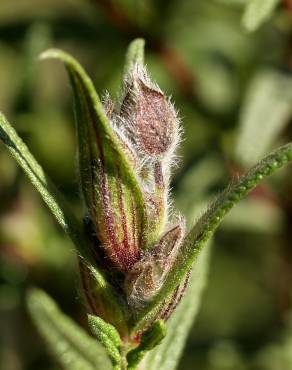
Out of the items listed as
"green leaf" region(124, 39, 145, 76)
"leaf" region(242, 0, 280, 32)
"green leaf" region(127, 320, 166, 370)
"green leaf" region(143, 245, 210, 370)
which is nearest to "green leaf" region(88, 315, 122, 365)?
"green leaf" region(127, 320, 166, 370)

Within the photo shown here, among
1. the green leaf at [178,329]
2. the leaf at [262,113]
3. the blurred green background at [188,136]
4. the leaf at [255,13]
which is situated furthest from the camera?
the blurred green background at [188,136]

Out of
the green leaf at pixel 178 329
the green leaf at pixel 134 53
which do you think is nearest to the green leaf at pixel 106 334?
the green leaf at pixel 178 329

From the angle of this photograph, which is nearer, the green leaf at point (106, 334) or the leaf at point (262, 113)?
the green leaf at point (106, 334)

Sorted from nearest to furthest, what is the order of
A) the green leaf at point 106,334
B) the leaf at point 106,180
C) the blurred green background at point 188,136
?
1. the leaf at point 106,180
2. the green leaf at point 106,334
3. the blurred green background at point 188,136

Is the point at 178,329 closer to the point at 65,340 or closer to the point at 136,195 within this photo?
the point at 65,340

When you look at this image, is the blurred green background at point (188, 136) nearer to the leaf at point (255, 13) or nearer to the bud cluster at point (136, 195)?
the leaf at point (255, 13)

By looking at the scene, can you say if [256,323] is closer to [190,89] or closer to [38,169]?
[190,89]

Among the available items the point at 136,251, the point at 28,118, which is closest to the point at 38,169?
the point at 136,251

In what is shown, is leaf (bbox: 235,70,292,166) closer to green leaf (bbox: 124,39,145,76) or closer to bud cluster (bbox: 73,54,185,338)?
green leaf (bbox: 124,39,145,76)

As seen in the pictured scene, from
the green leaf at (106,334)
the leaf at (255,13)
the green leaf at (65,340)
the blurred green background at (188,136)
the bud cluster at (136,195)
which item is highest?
the bud cluster at (136,195)
